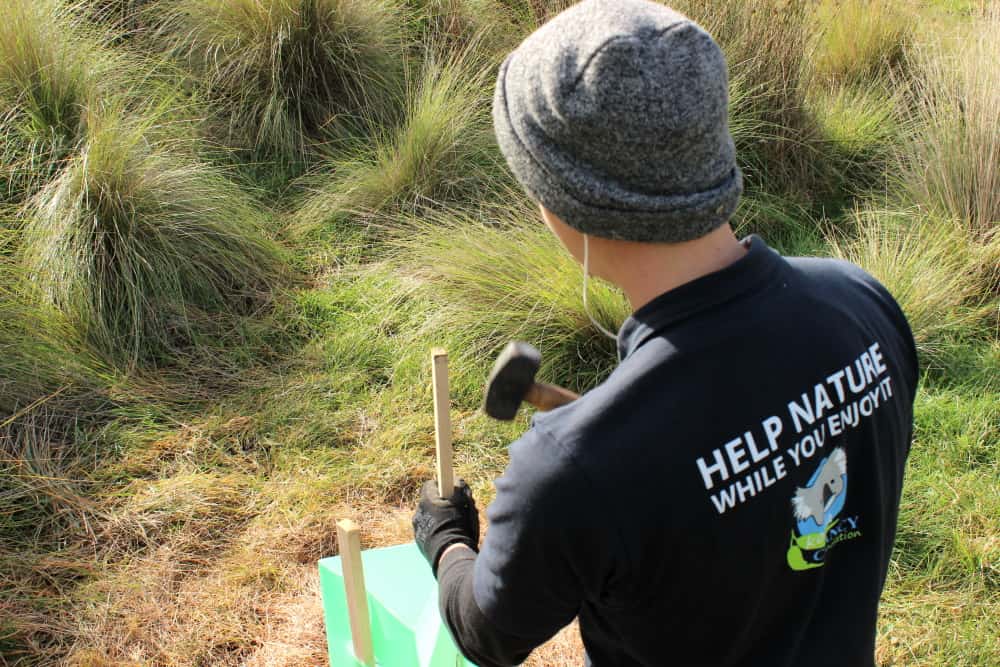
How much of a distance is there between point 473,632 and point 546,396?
575 mm

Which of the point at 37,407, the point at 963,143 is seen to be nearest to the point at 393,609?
the point at 37,407

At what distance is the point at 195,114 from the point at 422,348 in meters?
2.19

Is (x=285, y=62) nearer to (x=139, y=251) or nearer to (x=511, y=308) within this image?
(x=139, y=251)

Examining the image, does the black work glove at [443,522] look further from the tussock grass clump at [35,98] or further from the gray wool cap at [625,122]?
the tussock grass clump at [35,98]

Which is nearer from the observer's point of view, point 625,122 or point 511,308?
point 625,122

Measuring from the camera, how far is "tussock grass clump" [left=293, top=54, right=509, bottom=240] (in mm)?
4641

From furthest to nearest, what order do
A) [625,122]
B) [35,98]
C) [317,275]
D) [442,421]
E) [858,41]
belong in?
[858,41] → [317,275] → [35,98] → [442,421] → [625,122]

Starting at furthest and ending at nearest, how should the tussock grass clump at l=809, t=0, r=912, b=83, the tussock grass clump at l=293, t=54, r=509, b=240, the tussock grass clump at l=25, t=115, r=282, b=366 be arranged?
the tussock grass clump at l=809, t=0, r=912, b=83 < the tussock grass clump at l=293, t=54, r=509, b=240 < the tussock grass clump at l=25, t=115, r=282, b=366

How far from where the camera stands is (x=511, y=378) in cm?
172

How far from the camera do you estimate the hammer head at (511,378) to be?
1692 millimetres

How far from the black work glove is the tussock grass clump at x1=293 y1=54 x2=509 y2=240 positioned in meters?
2.79

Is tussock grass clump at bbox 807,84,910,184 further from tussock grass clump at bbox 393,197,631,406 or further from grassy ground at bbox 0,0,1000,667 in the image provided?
tussock grass clump at bbox 393,197,631,406

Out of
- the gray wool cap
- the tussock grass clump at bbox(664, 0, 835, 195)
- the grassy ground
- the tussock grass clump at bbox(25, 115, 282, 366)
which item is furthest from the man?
the tussock grass clump at bbox(664, 0, 835, 195)

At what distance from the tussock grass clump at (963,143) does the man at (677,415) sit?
10.9 ft
